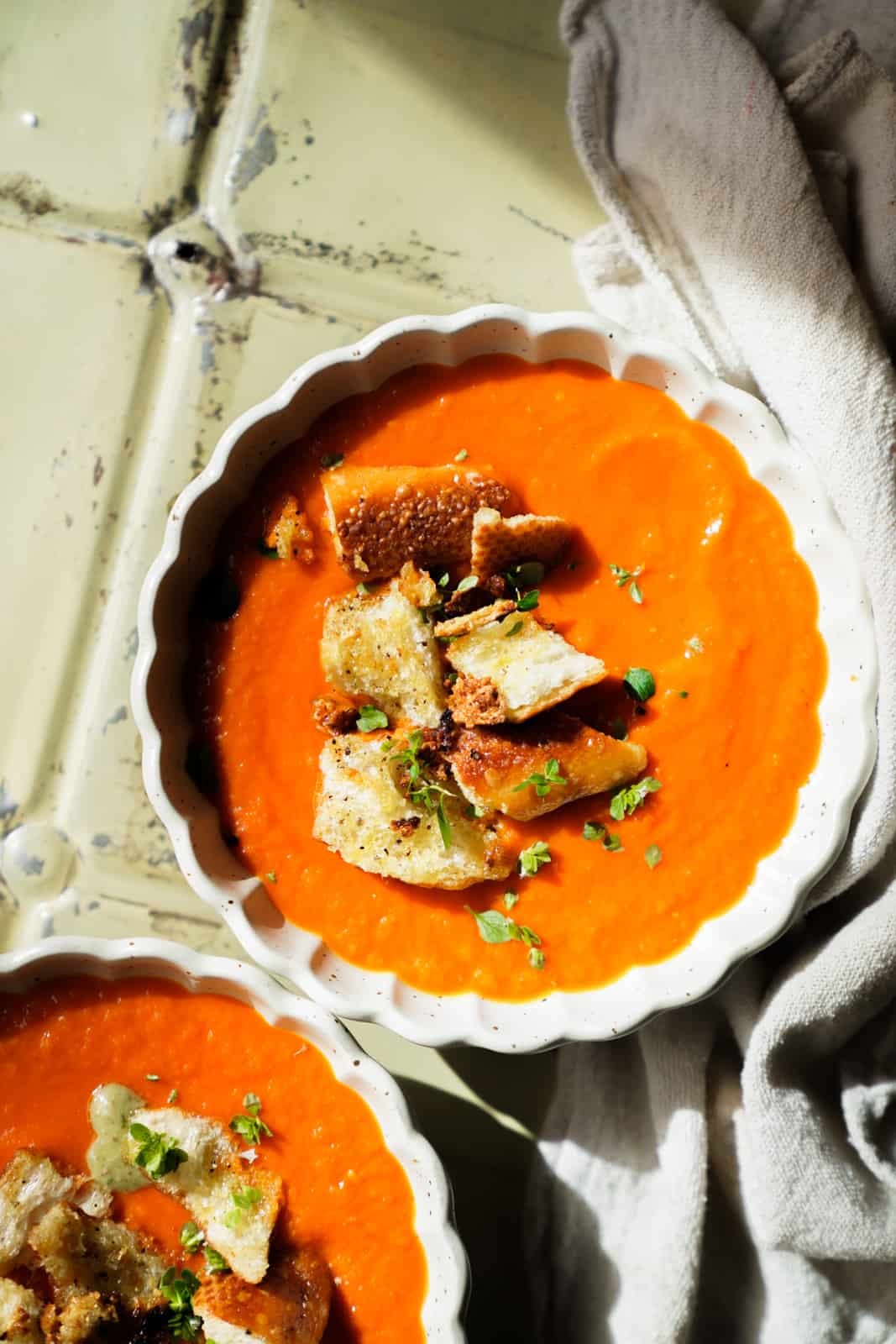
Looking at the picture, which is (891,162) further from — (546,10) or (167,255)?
(167,255)

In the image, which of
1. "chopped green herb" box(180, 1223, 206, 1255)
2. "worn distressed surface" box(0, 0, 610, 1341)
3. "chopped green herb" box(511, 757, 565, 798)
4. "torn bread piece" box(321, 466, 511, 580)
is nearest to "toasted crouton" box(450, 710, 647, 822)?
"chopped green herb" box(511, 757, 565, 798)

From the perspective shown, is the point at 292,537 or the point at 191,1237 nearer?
the point at 191,1237

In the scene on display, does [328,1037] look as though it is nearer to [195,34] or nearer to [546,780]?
[546,780]

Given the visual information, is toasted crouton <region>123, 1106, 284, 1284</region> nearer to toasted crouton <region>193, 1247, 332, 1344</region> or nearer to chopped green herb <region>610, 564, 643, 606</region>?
toasted crouton <region>193, 1247, 332, 1344</region>

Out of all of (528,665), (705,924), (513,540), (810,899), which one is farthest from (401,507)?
(810,899)

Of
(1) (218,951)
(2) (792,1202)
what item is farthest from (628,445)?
(2) (792,1202)

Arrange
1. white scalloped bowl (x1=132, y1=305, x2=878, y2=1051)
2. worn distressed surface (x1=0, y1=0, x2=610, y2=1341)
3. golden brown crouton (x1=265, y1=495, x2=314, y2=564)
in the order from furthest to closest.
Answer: worn distressed surface (x1=0, y1=0, x2=610, y2=1341) < golden brown crouton (x1=265, y1=495, x2=314, y2=564) < white scalloped bowl (x1=132, y1=305, x2=878, y2=1051)

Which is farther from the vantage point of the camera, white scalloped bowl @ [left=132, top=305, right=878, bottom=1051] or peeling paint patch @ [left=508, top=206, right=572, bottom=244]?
peeling paint patch @ [left=508, top=206, right=572, bottom=244]

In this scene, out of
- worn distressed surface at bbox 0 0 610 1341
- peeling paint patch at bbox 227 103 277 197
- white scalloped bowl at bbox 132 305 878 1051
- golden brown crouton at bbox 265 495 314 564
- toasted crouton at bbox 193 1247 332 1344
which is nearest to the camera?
toasted crouton at bbox 193 1247 332 1344
